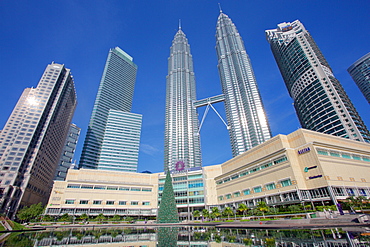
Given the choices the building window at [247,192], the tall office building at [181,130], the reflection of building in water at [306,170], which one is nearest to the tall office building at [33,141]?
the tall office building at [181,130]

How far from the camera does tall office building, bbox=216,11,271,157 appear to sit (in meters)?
140

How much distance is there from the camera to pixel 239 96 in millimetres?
158750

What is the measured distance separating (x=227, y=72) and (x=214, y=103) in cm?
3123

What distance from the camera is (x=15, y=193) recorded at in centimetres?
8819

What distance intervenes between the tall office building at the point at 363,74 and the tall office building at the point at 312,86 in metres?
56.1

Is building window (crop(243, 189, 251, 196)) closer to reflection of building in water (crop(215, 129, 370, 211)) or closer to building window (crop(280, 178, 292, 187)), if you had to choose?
reflection of building in water (crop(215, 129, 370, 211))

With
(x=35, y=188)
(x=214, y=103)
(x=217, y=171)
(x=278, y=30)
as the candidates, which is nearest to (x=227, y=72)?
(x=214, y=103)

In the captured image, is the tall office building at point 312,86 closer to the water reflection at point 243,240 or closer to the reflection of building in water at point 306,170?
the reflection of building in water at point 306,170

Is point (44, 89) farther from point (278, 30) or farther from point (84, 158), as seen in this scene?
point (278, 30)

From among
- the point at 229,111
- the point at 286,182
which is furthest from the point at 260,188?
the point at 229,111

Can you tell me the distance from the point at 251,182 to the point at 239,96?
4179 inches

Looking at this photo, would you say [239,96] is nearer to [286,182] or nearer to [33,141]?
[286,182]

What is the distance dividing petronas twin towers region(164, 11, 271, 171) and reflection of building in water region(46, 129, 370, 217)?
4359 cm

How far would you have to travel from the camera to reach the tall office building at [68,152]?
522 feet
